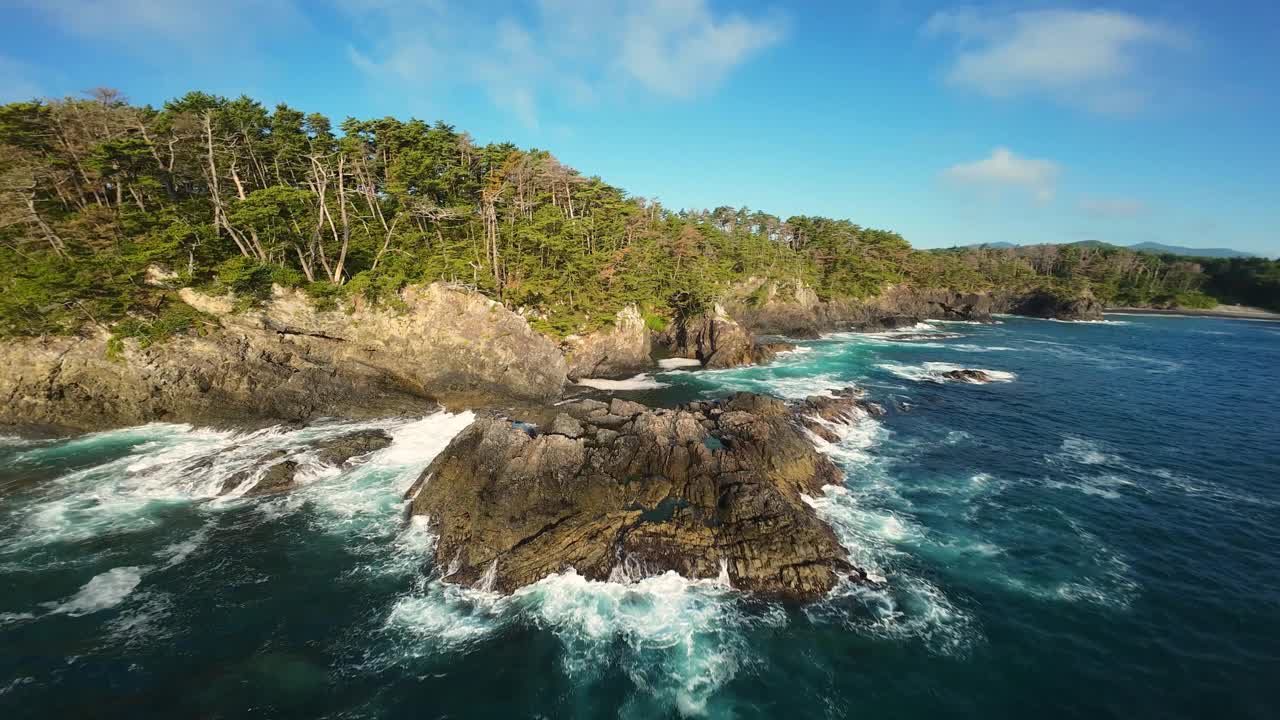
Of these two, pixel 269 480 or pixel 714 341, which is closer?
pixel 269 480

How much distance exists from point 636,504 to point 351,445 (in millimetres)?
17943

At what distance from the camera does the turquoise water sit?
12.9m

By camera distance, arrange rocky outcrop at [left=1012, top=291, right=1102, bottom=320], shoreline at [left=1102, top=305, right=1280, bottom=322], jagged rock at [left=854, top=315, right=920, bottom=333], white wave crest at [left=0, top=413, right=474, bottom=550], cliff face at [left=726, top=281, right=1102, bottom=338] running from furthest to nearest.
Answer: shoreline at [left=1102, top=305, right=1280, bottom=322], rocky outcrop at [left=1012, top=291, right=1102, bottom=320], jagged rock at [left=854, top=315, right=920, bottom=333], cliff face at [left=726, top=281, right=1102, bottom=338], white wave crest at [left=0, top=413, right=474, bottom=550]

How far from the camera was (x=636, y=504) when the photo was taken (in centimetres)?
2083

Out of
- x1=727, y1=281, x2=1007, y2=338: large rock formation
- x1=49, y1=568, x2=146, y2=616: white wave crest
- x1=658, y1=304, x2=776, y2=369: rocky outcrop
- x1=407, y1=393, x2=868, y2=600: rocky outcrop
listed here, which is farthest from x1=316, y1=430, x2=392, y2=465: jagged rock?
x1=727, y1=281, x2=1007, y2=338: large rock formation

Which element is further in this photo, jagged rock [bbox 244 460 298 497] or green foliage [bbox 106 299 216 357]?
green foliage [bbox 106 299 216 357]

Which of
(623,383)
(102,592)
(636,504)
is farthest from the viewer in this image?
(623,383)

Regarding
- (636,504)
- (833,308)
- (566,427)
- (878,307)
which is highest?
(833,308)

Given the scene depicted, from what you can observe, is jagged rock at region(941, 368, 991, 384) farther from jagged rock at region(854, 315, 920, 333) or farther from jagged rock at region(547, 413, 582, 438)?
jagged rock at region(547, 413, 582, 438)

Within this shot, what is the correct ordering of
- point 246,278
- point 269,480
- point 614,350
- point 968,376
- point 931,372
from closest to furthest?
point 269,480 < point 246,278 < point 968,376 < point 614,350 < point 931,372

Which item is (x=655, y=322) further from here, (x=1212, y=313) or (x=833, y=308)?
(x=1212, y=313)

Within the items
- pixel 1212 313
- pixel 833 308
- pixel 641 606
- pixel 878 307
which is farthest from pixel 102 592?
pixel 1212 313

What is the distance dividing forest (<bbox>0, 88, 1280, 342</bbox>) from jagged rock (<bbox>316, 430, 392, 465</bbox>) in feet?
37.9

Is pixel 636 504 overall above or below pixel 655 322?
below
